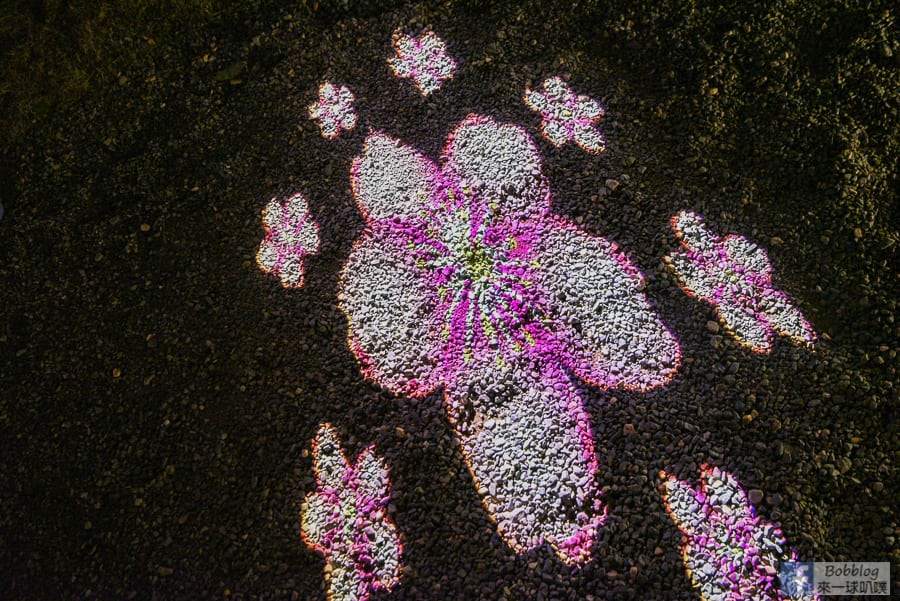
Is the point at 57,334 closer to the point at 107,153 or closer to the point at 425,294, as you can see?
the point at 107,153

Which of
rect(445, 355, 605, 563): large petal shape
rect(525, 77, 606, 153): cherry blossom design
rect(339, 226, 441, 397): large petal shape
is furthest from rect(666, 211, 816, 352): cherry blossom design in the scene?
rect(339, 226, 441, 397): large petal shape

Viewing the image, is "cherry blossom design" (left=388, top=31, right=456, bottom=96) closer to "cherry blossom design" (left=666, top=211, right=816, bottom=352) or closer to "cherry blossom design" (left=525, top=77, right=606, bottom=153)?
"cherry blossom design" (left=525, top=77, right=606, bottom=153)

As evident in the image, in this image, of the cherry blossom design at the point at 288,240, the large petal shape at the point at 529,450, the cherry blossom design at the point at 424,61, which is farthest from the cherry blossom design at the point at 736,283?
the cherry blossom design at the point at 288,240

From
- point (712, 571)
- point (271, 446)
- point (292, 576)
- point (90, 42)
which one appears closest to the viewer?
point (712, 571)

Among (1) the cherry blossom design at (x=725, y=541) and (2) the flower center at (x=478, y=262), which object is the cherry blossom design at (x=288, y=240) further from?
(1) the cherry blossom design at (x=725, y=541)

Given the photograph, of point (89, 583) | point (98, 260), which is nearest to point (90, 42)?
point (98, 260)

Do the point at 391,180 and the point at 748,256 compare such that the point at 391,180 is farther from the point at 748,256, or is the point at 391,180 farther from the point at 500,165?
the point at 748,256
